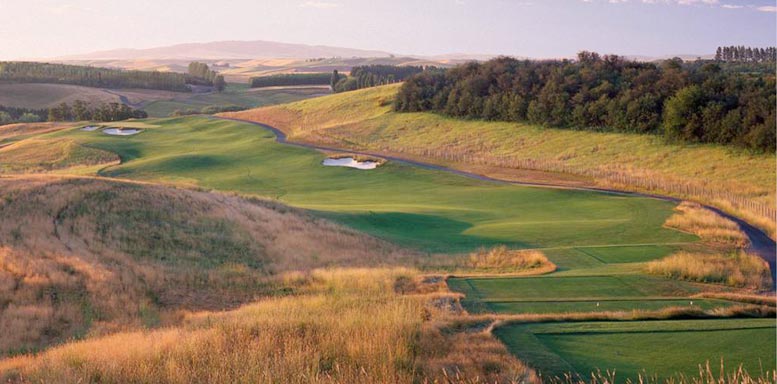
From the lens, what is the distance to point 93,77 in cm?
16675

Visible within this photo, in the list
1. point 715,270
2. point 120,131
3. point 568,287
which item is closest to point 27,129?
point 120,131

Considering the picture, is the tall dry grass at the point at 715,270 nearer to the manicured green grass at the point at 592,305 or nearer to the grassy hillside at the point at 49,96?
the manicured green grass at the point at 592,305

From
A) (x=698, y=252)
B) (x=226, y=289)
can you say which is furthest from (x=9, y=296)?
(x=698, y=252)

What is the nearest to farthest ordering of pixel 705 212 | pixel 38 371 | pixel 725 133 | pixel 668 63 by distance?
pixel 38 371 → pixel 705 212 → pixel 725 133 → pixel 668 63

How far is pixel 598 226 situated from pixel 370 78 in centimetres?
12673

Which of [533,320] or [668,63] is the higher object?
[668,63]

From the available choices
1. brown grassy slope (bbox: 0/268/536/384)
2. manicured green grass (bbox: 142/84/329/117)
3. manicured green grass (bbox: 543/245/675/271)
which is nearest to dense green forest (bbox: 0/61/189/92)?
manicured green grass (bbox: 142/84/329/117)

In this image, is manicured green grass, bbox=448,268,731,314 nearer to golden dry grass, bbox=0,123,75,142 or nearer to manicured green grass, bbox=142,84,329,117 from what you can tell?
golden dry grass, bbox=0,123,75,142

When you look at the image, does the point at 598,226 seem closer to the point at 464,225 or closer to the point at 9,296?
the point at 464,225

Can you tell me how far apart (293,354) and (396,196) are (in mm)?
38939

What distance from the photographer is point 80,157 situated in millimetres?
62719

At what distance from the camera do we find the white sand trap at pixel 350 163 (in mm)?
60188

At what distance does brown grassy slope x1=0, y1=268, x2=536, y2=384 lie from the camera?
7.91 m

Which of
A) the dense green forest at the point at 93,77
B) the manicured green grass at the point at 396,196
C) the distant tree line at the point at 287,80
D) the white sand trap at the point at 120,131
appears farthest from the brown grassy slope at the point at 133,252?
the distant tree line at the point at 287,80
